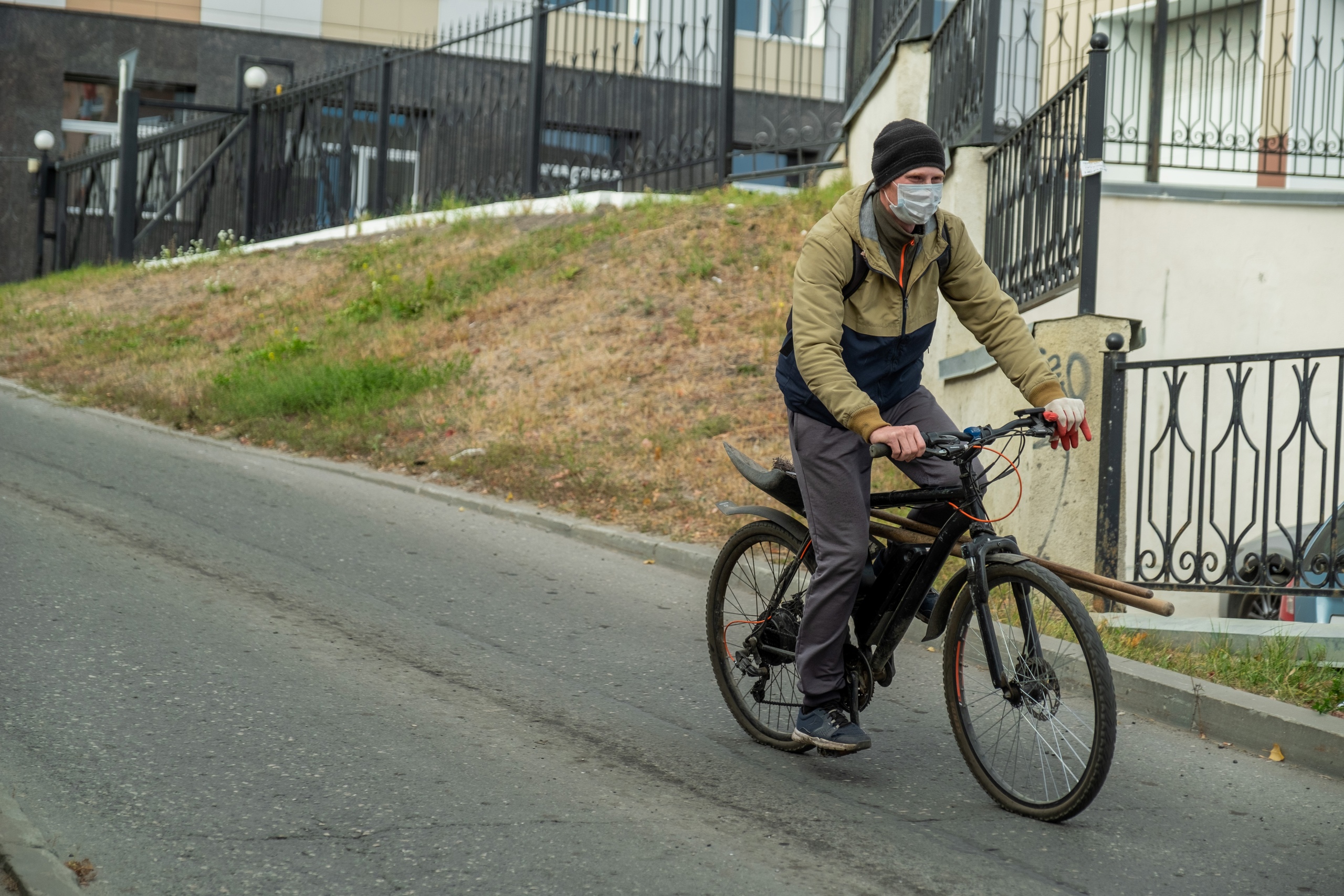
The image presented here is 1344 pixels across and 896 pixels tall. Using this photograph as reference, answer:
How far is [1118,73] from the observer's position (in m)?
15.6

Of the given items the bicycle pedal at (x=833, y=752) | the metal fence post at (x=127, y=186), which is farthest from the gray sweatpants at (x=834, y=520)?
the metal fence post at (x=127, y=186)

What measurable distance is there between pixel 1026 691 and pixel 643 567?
4.08 metres

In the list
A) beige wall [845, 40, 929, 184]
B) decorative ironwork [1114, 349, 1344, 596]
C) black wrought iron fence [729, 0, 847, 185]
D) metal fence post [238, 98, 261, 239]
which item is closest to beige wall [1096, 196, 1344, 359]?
decorative ironwork [1114, 349, 1344, 596]

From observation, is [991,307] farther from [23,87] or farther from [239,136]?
[23,87]

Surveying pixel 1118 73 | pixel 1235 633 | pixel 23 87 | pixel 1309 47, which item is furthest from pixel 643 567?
pixel 23 87

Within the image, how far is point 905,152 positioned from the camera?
13.8 ft

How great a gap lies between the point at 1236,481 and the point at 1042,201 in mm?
2027

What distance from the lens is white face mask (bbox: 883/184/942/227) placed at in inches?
165

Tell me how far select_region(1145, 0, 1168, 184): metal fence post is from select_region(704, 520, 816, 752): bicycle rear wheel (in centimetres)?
713

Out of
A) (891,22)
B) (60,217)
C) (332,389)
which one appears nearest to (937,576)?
(332,389)

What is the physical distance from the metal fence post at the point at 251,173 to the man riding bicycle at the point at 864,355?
1761 centimetres

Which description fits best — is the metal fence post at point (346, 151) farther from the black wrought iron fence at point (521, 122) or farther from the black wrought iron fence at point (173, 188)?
the black wrought iron fence at point (173, 188)

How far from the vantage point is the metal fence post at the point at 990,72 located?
8.65 m

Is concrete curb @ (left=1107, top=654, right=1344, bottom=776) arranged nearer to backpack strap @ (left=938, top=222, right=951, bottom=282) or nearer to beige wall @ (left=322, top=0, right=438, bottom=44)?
backpack strap @ (left=938, top=222, right=951, bottom=282)
